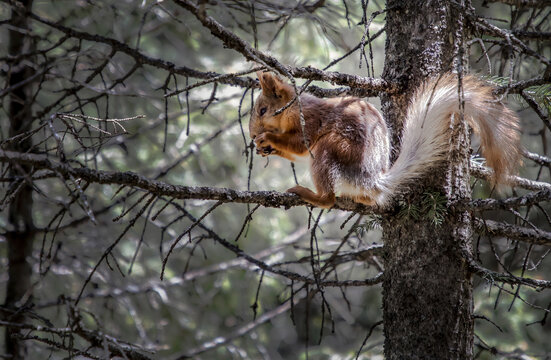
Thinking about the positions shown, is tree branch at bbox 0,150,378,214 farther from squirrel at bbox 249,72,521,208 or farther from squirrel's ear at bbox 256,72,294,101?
squirrel's ear at bbox 256,72,294,101

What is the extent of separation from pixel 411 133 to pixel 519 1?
25.3 inches

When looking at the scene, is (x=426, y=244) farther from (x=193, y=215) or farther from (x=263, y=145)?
(x=193, y=215)

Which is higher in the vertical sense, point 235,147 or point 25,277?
point 235,147

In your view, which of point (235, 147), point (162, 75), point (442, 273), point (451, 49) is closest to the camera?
point (442, 273)

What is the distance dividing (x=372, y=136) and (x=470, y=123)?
425 mm

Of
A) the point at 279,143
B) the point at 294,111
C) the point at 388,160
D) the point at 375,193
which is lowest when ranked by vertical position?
the point at 375,193

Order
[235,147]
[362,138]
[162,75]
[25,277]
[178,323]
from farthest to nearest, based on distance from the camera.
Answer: [235,147] < [162,75] < [178,323] < [25,277] < [362,138]

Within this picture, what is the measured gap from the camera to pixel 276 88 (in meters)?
2.68

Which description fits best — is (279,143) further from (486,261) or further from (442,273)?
(486,261)

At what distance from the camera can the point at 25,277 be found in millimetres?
2861

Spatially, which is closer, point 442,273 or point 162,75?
point 442,273

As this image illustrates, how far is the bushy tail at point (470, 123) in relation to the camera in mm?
1793

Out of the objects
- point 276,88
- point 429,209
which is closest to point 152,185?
point 429,209

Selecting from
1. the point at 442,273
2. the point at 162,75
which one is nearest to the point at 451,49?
the point at 442,273
